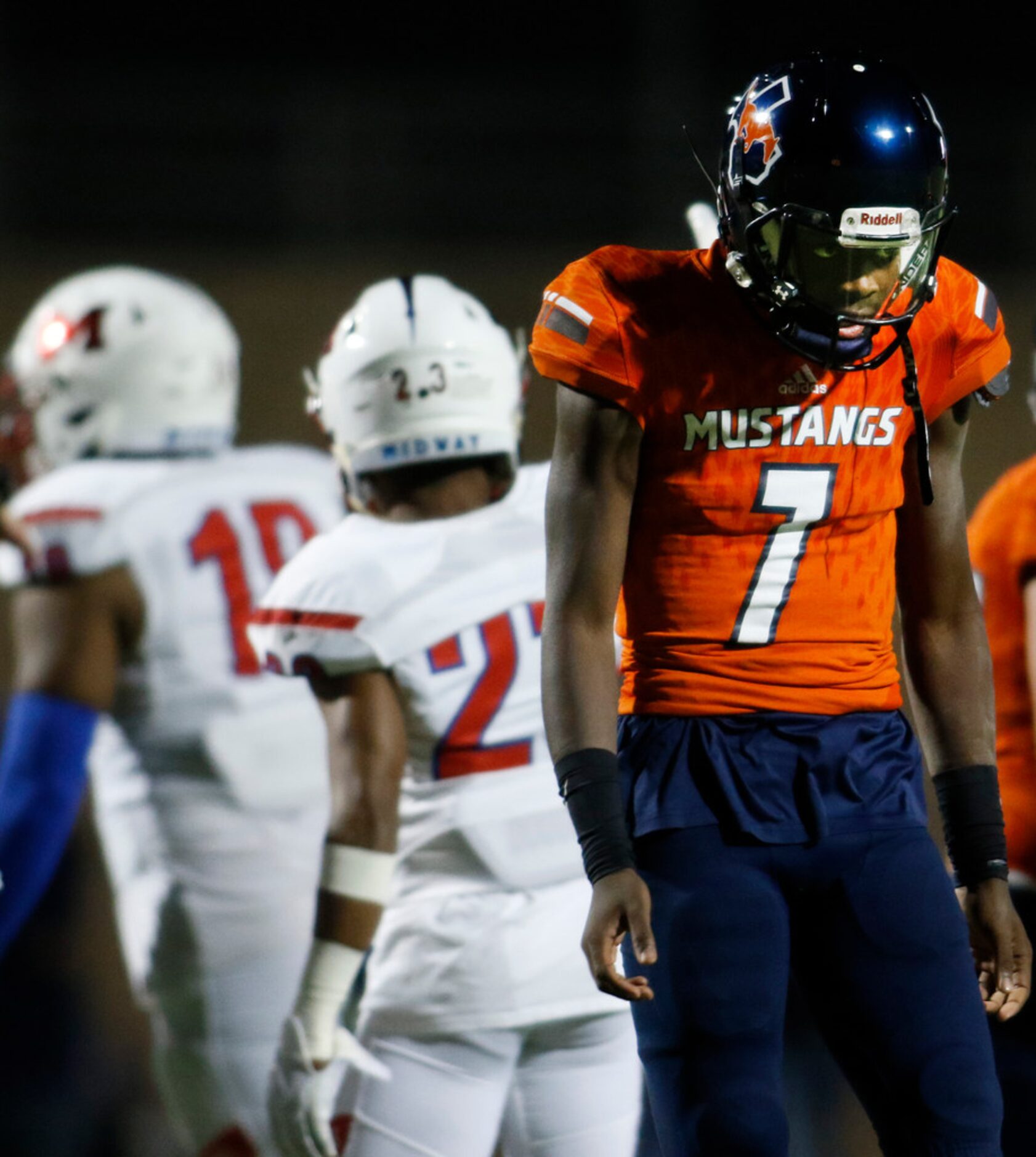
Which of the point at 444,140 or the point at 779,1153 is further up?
the point at 444,140

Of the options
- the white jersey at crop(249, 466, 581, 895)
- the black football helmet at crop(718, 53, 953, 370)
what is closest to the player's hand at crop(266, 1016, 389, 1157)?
the white jersey at crop(249, 466, 581, 895)

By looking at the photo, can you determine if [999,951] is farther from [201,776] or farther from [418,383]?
[201,776]

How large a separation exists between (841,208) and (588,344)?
0.32 m

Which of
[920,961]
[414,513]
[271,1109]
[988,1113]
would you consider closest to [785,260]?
[920,961]

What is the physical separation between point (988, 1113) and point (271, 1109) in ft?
4.35

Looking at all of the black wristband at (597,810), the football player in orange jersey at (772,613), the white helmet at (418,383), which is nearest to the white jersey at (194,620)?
the white helmet at (418,383)

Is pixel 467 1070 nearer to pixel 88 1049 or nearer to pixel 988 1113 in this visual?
pixel 988 1113

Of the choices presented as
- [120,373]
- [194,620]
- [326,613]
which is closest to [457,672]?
[326,613]

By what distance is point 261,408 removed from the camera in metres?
6.94

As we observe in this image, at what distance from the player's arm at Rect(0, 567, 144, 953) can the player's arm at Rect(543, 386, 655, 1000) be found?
5.72 feet

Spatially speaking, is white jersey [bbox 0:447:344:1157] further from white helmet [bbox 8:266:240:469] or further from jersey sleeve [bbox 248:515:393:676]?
jersey sleeve [bbox 248:515:393:676]

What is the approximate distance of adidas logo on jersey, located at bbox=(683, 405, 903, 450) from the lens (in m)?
2.15

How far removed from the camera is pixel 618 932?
2.01 meters

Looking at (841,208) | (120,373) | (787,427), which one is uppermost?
(841,208)
